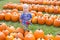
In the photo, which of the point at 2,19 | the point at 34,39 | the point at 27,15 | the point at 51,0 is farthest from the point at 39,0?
the point at 34,39

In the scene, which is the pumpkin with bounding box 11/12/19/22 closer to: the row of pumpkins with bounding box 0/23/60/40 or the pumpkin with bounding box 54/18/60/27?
the pumpkin with bounding box 54/18/60/27

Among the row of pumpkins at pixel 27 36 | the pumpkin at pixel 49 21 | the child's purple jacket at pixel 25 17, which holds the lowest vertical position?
the pumpkin at pixel 49 21

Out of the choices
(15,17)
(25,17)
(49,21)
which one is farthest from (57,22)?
(15,17)

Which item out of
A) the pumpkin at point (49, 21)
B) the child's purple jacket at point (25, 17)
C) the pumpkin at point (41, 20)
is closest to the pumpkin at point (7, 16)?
the pumpkin at point (41, 20)

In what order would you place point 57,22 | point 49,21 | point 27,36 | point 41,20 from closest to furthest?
point 27,36, point 57,22, point 49,21, point 41,20

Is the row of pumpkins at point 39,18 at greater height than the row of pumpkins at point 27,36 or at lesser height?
lesser

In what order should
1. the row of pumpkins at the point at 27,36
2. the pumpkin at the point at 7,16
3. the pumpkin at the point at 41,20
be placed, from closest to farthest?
the row of pumpkins at the point at 27,36 < the pumpkin at the point at 41,20 < the pumpkin at the point at 7,16

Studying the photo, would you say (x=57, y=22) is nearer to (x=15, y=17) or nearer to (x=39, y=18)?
(x=39, y=18)

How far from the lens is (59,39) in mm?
4703

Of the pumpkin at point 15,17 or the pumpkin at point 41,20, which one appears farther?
the pumpkin at point 15,17

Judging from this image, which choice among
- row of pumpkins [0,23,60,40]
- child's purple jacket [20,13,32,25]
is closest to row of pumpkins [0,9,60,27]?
child's purple jacket [20,13,32,25]

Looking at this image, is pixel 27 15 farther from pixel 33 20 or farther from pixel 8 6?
pixel 8 6

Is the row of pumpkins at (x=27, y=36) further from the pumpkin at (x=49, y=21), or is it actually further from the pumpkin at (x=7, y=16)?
the pumpkin at (x=7, y=16)

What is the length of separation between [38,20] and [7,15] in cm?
125
